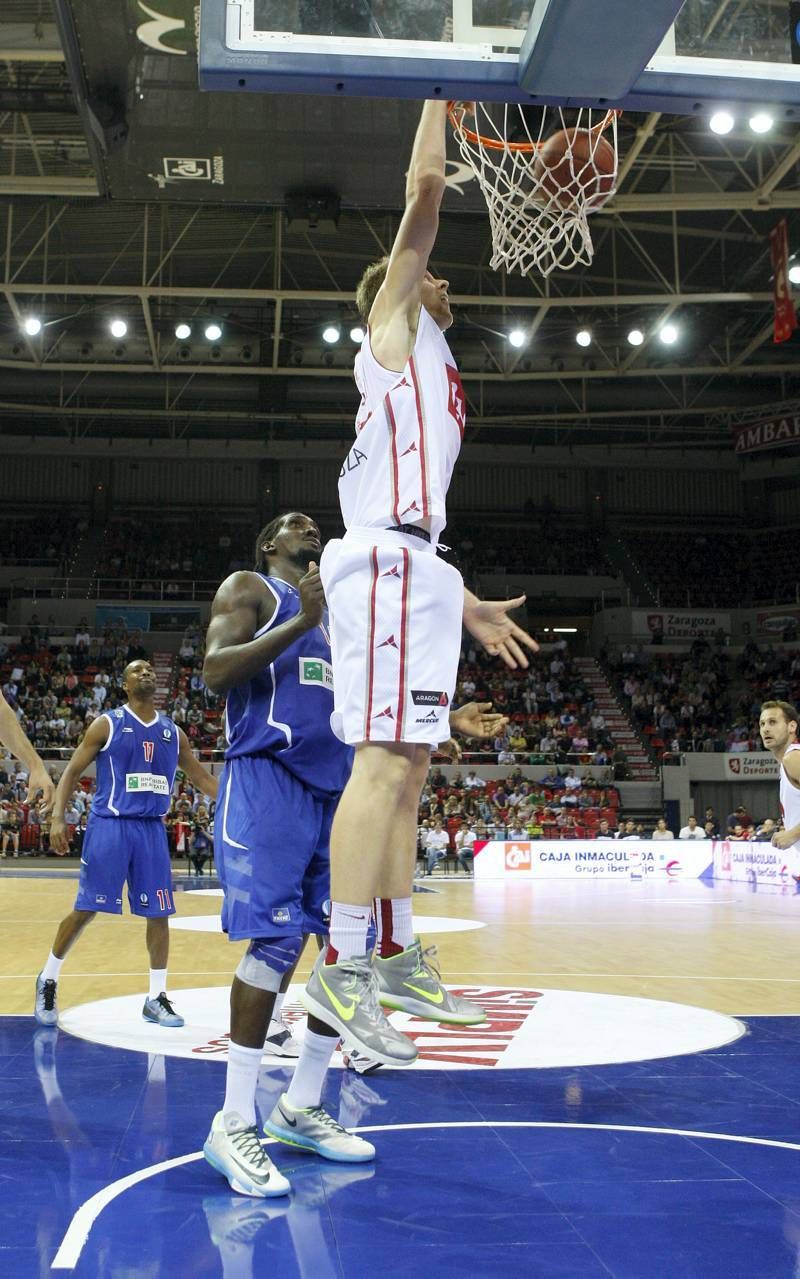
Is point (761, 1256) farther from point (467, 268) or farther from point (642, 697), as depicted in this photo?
point (642, 697)

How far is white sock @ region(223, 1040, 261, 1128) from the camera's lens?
12.1ft

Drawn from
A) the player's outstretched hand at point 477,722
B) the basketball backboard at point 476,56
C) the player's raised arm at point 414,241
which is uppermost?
the basketball backboard at point 476,56

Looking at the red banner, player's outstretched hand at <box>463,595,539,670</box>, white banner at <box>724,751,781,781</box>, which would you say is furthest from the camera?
white banner at <box>724,751,781,781</box>

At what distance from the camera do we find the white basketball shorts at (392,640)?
11.3 feet

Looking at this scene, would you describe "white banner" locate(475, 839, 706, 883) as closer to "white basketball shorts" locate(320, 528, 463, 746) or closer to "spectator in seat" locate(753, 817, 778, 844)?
"spectator in seat" locate(753, 817, 778, 844)

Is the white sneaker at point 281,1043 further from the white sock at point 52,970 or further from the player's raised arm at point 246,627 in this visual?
the player's raised arm at point 246,627

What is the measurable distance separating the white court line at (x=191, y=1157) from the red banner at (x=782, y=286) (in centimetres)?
2019

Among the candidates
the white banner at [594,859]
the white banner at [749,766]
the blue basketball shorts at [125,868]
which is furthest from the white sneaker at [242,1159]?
the white banner at [749,766]

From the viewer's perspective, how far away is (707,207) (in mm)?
20531

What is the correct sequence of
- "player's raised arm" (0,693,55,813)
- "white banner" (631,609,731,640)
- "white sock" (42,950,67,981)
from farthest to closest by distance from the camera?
"white banner" (631,609,731,640) < "white sock" (42,950,67,981) < "player's raised arm" (0,693,55,813)

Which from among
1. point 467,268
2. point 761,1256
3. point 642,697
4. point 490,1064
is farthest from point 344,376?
point 761,1256

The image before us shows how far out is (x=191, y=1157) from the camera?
A: 150 inches

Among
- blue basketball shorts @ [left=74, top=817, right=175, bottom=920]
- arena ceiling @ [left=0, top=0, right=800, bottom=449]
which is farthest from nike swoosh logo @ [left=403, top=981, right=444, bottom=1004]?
arena ceiling @ [left=0, top=0, right=800, bottom=449]

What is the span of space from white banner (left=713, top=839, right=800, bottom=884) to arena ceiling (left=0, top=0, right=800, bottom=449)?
11049 mm
